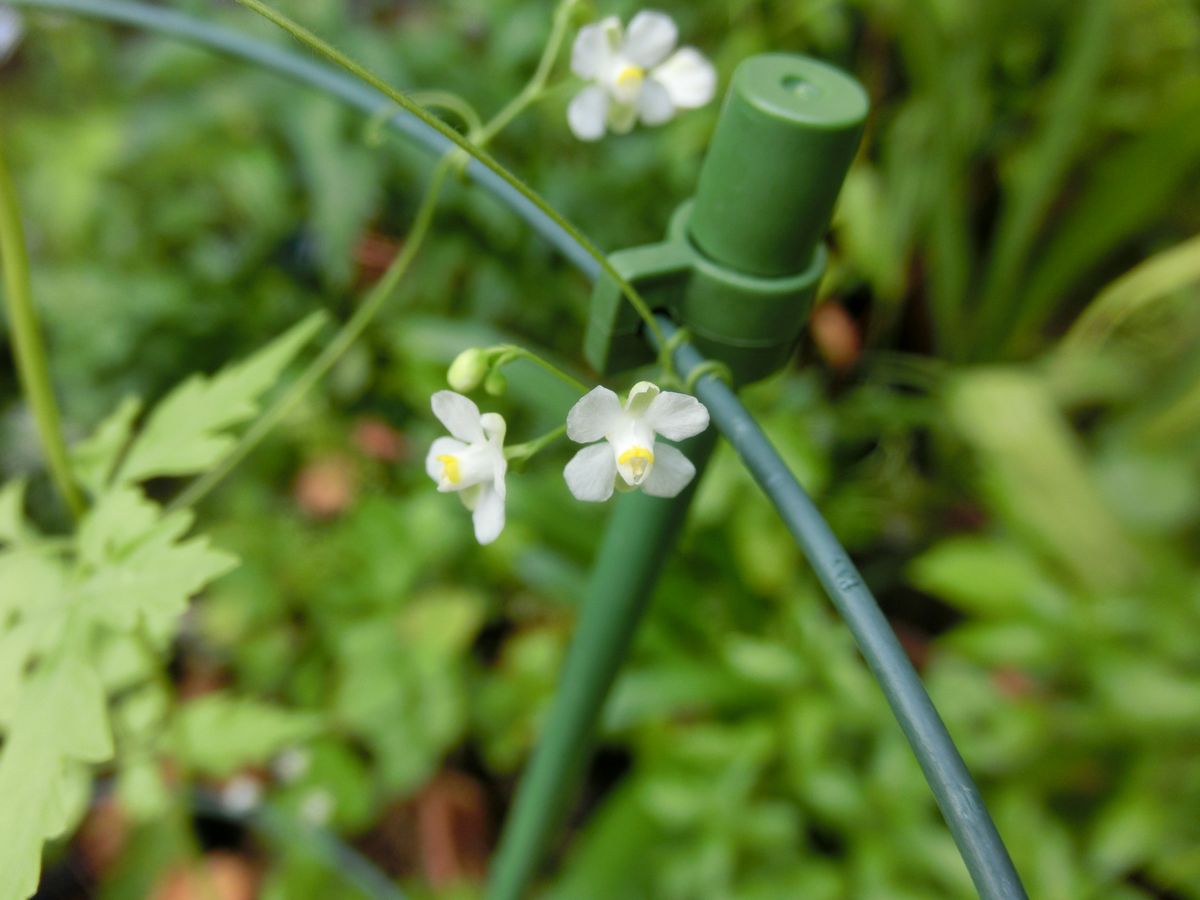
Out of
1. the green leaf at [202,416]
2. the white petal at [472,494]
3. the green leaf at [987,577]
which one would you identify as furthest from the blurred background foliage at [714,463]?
the white petal at [472,494]

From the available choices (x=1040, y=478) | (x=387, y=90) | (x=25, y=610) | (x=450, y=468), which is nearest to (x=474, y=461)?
(x=450, y=468)

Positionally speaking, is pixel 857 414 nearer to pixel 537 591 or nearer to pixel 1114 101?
pixel 537 591

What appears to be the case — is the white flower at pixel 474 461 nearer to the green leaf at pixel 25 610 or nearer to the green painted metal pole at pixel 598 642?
the green painted metal pole at pixel 598 642

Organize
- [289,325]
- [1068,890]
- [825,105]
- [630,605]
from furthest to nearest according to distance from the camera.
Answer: [289,325] < [1068,890] < [630,605] < [825,105]

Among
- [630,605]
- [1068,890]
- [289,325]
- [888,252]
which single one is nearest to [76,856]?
[289,325]

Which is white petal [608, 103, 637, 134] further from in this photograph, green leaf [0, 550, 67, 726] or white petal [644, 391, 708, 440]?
green leaf [0, 550, 67, 726]

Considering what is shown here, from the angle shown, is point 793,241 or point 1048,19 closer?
point 793,241
